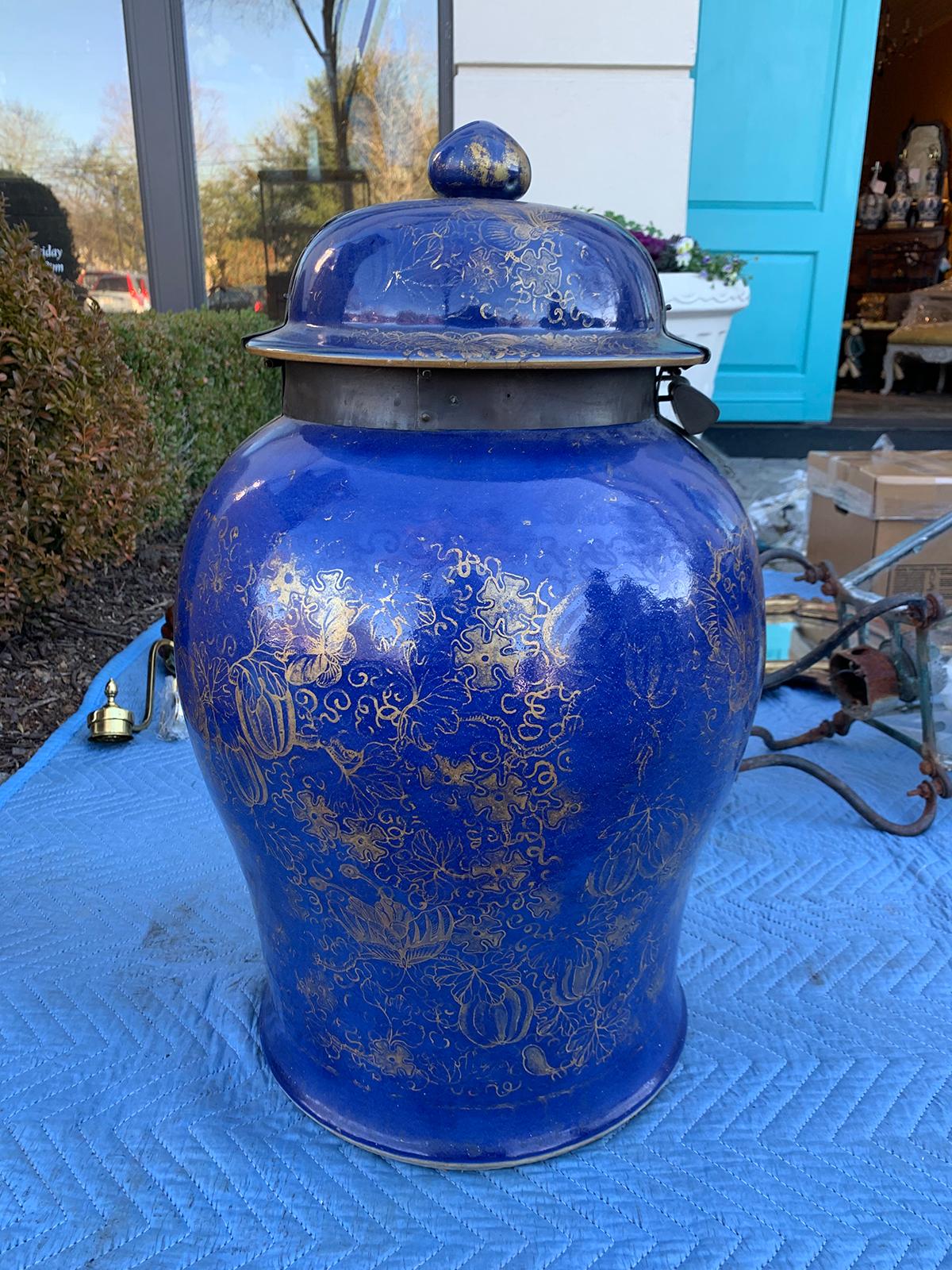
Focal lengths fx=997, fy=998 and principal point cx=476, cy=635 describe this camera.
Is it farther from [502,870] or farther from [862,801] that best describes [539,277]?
[862,801]

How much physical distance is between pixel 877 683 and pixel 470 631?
1.42 meters

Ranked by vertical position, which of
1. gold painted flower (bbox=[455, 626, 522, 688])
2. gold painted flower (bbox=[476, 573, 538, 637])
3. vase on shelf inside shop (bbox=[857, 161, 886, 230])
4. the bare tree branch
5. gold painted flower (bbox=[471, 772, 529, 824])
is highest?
the bare tree branch

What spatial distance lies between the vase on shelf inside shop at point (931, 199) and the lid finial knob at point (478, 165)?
8968mm

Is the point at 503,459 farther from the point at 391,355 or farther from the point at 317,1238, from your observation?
the point at 317,1238

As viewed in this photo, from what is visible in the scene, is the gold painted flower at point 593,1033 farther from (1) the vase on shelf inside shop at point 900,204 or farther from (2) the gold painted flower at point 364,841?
(1) the vase on shelf inside shop at point 900,204

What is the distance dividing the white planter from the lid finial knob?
118 inches

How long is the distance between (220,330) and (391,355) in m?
3.27

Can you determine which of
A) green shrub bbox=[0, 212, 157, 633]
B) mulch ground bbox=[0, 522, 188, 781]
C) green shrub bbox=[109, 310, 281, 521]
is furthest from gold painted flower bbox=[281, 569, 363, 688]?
green shrub bbox=[109, 310, 281, 521]

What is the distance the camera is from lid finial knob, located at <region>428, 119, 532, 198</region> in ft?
3.87

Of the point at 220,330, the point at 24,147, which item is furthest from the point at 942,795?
the point at 24,147

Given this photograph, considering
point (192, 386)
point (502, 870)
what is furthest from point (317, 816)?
point (192, 386)

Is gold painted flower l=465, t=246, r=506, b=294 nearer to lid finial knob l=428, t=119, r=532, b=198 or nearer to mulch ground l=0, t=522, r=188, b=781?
lid finial knob l=428, t=119, r=532, b=198

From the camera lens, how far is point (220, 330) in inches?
158

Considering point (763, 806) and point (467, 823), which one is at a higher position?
point (467, 823)
